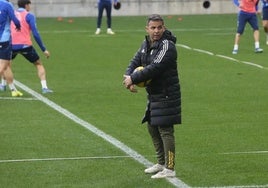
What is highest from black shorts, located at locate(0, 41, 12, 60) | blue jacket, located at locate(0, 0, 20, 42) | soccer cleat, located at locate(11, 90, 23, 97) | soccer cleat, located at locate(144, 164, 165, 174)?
blue jacket, located at locate(0, 0, 20, 42)

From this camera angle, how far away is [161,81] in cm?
934

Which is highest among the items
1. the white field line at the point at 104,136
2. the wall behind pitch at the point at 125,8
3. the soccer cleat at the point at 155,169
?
the soccer cleat at the point at 155,169

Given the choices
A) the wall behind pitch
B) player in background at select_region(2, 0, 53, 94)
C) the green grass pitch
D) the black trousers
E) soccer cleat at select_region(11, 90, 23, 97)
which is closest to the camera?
the black trousers

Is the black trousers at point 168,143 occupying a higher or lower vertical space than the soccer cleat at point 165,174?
higher

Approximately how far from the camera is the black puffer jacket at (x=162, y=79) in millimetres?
9180

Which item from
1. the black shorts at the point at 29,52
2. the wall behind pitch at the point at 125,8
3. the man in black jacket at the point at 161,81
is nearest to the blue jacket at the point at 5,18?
the black shorts at the point at 29,52

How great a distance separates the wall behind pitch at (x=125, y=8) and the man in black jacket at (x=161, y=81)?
108 ft

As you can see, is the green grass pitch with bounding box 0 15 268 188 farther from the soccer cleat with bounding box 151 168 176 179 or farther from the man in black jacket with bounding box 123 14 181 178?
the man in black jacket with bounding box 123 14 181 178

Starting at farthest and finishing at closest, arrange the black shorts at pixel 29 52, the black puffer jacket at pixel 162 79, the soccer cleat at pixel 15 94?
the black shorts at pixel 29 52 → the soccer cleat at pixel 15 94 → the black puffer jacket at pixel 162 79

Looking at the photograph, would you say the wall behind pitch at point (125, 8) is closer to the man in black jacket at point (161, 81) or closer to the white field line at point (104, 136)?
the white field line at point (104, 136)

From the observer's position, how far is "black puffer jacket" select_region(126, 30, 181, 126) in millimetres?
9180

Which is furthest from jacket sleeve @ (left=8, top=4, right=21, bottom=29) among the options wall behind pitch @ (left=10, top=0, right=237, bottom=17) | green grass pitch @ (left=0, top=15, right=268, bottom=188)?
wall behind pitch @ (left=10, top=0, right=237, bottom=17)

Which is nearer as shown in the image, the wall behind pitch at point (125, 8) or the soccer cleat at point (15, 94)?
the soccer cleat at point (15, 94)

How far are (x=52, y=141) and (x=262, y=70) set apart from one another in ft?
31.4
